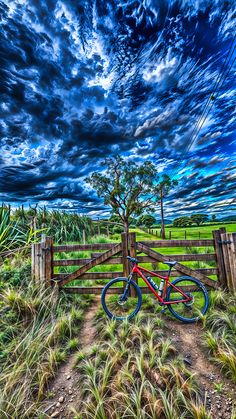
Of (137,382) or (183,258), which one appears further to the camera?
(183,258)

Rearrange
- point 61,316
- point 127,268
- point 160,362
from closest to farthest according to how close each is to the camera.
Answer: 1. point 160,362
2. point 61,316
3. point 127,268

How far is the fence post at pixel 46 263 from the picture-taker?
184 inches

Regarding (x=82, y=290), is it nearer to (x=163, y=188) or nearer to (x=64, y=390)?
(x=64, y=390)

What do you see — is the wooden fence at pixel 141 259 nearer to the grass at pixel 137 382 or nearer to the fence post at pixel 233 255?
Answer: the fence post at pixel 233 255

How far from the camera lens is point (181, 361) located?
261cm

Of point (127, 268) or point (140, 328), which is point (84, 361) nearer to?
point (140, 328)

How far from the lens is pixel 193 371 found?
257 cm

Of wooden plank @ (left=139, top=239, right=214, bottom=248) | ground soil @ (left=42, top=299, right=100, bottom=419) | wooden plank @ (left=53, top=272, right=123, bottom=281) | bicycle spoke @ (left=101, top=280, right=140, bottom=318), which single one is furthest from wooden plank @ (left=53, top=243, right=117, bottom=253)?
ground soil @ (left=42, top=299, right=100, bottom=419)

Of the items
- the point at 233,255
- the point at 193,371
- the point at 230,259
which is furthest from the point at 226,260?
Answer: the point at 193,371

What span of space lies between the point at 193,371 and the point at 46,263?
3.49 metres

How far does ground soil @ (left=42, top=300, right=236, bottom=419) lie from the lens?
2176 millimetres

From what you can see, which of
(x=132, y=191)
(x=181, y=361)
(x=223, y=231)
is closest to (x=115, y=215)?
(x=132, y=191)

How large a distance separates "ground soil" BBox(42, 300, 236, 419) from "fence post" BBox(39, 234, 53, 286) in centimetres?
158

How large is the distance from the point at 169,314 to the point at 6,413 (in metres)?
2.89
